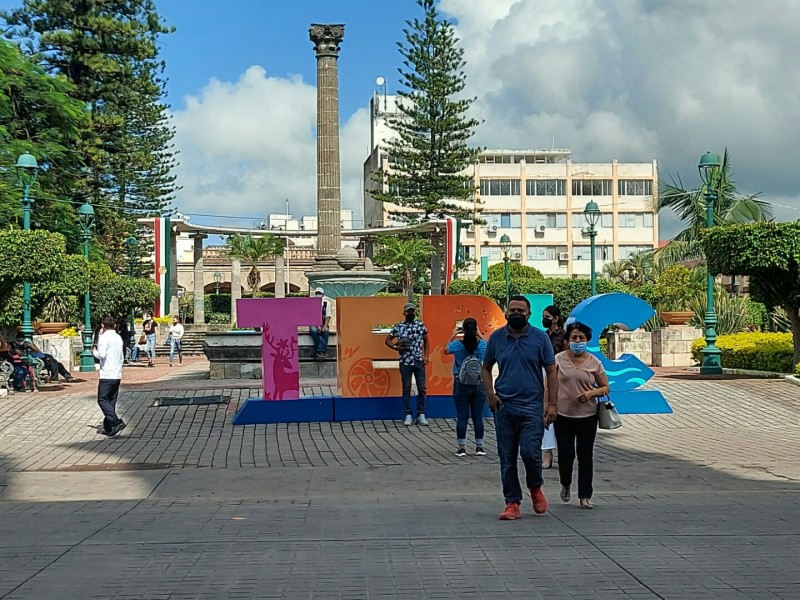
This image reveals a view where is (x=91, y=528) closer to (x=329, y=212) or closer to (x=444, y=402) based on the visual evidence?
(x=444, y=402)

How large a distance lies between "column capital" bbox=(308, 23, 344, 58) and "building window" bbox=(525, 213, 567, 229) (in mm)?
47817

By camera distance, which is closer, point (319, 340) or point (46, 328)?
point (319, 340)

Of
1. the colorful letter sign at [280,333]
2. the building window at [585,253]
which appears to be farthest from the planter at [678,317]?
the building window at [585,253]

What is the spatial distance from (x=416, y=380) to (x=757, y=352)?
10.1m

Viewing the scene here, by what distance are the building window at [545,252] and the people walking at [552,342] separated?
222 ft

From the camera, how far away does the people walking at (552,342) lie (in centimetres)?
1025

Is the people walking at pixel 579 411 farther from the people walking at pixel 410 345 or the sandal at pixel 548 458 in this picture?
the people walking at pixel 410 345

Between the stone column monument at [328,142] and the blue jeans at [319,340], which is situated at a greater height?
the stone column monument at [328,142]

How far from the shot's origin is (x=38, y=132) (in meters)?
37.4

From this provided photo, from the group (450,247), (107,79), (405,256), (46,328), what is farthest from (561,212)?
(46,328)

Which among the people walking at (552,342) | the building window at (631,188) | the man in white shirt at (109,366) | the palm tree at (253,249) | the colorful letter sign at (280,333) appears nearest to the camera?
the people walking at (552,342)

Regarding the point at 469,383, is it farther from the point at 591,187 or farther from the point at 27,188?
the point at 591,187

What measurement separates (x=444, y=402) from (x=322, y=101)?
18690 millimetres

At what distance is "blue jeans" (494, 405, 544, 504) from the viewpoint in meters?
7.60
